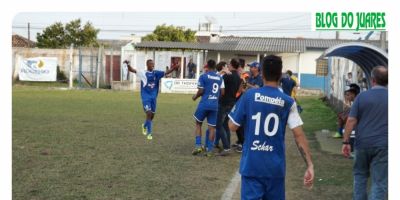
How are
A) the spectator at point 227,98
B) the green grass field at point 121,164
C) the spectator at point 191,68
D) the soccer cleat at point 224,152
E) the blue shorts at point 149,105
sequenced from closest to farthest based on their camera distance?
the green grass field at point 121,164
the soccer cleat at point 224,152
the spectator at point 227,98
the blue shorts at point 149,105
the spectator at point 191,68

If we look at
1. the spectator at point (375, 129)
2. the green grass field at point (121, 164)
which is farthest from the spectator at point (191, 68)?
the spectator at point (375, 129)

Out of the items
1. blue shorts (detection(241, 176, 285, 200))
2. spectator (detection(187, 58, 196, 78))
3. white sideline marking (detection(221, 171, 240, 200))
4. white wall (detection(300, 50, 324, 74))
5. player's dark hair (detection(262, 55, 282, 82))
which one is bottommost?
white sideline marking (detection(221, 171, 240, 200))

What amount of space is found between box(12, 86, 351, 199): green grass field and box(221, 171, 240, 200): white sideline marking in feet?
0.27

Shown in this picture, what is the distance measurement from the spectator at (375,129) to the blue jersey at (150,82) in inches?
275

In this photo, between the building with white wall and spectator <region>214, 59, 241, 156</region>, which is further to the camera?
the building with white wall

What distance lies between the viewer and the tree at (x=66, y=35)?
35438 mm

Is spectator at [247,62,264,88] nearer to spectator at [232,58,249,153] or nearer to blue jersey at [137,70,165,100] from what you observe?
spectator at [232,58,249,153]

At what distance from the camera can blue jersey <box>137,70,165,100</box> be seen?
1287 centimetres

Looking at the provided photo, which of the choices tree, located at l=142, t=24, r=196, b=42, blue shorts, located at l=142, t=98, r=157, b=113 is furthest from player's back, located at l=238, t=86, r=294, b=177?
tree, located at l=142, t=24, r=196, b=42

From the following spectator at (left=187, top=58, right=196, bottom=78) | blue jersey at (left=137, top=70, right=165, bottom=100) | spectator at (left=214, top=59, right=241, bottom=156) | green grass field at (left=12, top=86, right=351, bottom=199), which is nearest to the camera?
green grass field at (left=12, top=86, right=351, bottom=199)

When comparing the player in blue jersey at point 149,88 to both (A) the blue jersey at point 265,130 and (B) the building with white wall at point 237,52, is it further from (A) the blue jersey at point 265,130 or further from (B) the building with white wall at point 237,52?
(B) the building with white wall at point 237,52

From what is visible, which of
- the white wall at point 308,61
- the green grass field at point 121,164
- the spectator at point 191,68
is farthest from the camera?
the white wall at point 308,61
